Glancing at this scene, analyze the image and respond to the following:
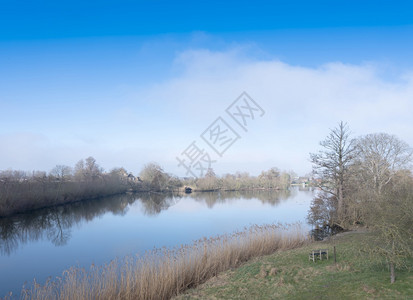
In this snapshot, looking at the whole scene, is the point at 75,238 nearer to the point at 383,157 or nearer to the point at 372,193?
the point at 372,193

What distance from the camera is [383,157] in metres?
25.7

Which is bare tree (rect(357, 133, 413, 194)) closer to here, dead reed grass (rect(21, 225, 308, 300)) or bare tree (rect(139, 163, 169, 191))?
dead reed grass (rect(21, 225, 308, 300))

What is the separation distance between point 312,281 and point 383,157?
2412 cm

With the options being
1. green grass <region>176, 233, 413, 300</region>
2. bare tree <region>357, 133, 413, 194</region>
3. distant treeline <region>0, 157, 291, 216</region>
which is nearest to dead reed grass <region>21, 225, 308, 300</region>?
green grass <region>176, 233, 413, 300</region>

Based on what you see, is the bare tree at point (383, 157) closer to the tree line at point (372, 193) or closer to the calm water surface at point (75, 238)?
the tree line at point (372, 193)

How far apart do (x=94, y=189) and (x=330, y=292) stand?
161 feet

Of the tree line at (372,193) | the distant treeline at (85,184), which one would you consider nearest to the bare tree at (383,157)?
the tree line at (372,193)

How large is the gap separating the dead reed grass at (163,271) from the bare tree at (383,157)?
15714 mm

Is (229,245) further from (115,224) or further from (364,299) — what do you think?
(115,224)

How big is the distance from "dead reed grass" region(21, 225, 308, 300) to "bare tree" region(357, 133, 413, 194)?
15.7 meters

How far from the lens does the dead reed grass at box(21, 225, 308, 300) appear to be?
7.08 metres

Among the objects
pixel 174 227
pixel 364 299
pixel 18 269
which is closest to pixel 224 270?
pixel 364 299

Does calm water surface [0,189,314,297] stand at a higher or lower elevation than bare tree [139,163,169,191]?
lower

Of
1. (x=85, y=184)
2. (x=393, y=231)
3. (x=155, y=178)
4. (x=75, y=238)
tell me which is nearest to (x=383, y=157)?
(x=393, y=231)
